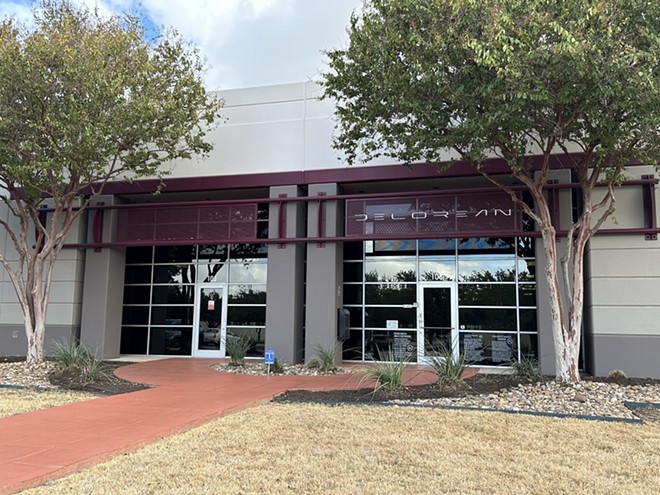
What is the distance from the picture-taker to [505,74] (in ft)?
27.1

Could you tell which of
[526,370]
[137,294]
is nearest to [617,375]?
[526,370]

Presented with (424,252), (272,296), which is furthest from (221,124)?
(424,252)

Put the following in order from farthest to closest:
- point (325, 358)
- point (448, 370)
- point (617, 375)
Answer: point (325, 358), point (617, 375), point (448, 370)

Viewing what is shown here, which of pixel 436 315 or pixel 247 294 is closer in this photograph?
pixel 436 315

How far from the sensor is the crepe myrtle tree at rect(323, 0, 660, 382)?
26.9 feet

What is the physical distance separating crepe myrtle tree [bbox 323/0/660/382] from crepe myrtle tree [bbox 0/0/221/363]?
438 cm

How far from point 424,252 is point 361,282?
6.96ft

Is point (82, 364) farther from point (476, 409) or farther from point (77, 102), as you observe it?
point (476, 409)

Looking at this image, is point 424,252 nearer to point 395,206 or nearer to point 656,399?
point 395,206

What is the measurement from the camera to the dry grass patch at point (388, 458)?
483 centimetres

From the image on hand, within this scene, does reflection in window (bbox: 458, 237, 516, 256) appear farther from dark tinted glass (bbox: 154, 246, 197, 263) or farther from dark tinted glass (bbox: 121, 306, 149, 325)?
dark tinted glass (bbox: 121, 306, 149, 325)

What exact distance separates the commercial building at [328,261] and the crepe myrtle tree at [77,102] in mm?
2150

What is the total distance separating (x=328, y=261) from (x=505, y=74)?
752cm

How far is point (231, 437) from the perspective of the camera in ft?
21.5
